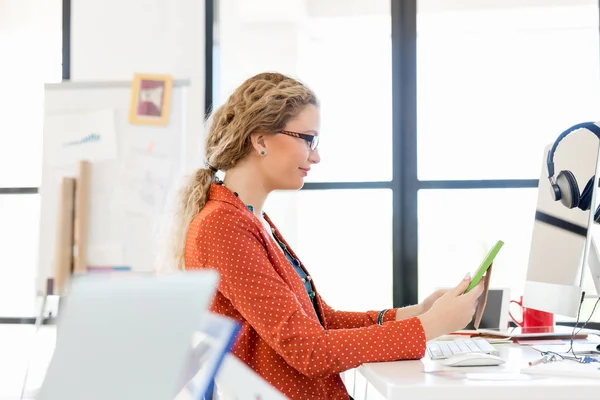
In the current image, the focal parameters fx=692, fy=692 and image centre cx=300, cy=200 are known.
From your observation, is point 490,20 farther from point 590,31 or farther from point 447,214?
point 447,214

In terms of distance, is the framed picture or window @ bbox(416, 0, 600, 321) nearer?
the framed picture

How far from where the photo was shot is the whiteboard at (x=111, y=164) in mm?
2838

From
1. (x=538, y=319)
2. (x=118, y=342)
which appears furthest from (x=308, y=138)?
(x=118, y=342)

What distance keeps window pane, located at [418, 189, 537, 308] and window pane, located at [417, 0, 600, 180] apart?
0.13 m

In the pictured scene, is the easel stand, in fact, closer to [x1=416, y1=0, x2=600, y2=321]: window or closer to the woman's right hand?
[x1=416, y1=0, x2=600, y2=321]: window

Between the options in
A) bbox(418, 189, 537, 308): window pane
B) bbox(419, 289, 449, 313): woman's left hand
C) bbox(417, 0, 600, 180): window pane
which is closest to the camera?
bbox(419, 289, 449, 313): woman's left hand

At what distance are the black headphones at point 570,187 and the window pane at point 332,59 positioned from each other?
1.52 meters

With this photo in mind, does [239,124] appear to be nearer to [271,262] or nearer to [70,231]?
[271,262]

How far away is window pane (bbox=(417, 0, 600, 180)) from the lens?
3.24 meters

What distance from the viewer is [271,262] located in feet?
4.80

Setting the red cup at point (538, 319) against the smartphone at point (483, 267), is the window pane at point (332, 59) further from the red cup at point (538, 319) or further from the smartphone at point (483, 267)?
the smartphone at point (483, 267)

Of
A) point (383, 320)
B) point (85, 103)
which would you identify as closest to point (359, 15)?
point (85, 103)

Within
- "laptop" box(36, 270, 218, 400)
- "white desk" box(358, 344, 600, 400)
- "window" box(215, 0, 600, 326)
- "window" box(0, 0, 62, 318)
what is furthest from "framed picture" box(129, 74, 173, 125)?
"laptop" box(36, 270, 218, 400)

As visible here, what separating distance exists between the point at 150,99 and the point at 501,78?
1686 mm
